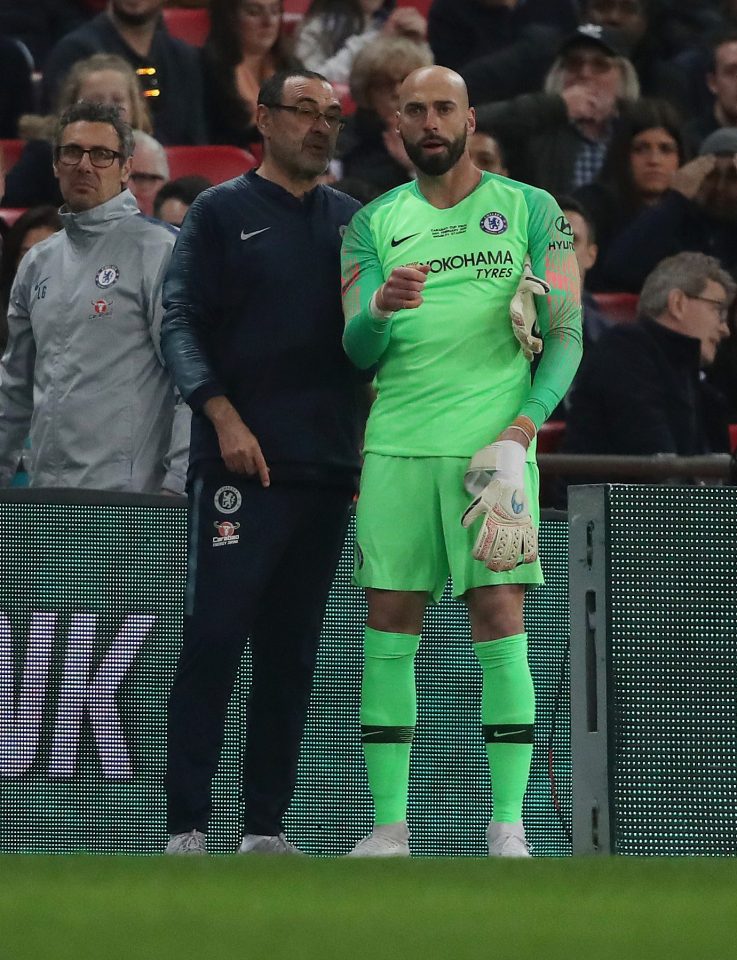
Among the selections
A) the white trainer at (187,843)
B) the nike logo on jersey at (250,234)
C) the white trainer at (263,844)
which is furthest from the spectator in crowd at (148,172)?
the white trainer at (187,843)

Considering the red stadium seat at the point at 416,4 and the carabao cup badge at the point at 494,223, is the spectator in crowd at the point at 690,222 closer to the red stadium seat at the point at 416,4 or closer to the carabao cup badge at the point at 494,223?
the red stadium seat at the point at 416,4

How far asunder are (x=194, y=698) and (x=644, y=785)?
1.14 meters

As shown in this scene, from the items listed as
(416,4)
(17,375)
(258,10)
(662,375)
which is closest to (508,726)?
(17,375)

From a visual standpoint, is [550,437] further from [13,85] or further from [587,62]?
[13,85]

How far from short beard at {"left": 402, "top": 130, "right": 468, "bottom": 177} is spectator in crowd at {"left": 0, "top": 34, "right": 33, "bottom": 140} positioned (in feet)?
16.4

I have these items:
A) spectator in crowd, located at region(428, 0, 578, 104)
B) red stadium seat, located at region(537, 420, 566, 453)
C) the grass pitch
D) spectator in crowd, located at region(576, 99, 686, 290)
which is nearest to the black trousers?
the grass pitch

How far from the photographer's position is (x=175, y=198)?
819 centimetres

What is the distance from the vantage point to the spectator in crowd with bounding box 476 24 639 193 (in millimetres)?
9406

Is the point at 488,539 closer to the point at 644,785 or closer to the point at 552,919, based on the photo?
the point at 644,785

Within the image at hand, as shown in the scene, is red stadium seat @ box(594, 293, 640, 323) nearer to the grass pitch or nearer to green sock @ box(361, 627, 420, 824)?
green sock @ box(361, 627, 420, 824)

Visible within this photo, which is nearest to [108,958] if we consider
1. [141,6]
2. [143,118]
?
[143,118]

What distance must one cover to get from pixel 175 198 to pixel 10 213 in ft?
2.92

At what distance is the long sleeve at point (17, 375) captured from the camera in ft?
19.6

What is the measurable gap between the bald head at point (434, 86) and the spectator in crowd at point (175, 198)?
3.22m
